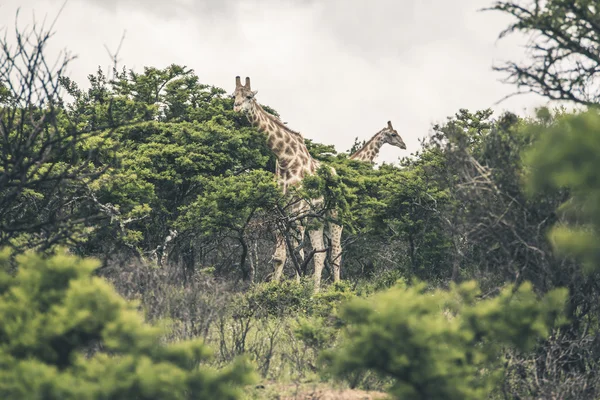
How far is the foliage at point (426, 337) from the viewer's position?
17.9 ft

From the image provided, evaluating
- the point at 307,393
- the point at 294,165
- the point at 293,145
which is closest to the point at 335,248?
the point at 294,165

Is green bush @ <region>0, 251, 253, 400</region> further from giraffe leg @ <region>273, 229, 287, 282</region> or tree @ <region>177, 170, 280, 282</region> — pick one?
giraffe leg @ <region>273, 229, 287, 282</region>

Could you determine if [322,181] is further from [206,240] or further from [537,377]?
[537,377]

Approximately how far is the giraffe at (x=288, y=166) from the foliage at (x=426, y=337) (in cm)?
999

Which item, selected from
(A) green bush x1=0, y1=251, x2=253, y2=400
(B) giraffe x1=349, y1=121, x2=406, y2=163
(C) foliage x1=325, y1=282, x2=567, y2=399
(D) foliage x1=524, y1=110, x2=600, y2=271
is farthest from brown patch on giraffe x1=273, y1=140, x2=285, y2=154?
(D) foliage x1=524, y1=110, x2=600, y2=271

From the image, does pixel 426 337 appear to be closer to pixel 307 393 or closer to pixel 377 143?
pixel 307 393

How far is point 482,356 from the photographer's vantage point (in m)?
6.14

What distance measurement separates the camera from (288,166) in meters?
17.5

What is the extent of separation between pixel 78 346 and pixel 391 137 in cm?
1737

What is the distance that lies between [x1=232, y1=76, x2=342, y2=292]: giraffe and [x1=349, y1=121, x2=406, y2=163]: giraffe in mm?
3367

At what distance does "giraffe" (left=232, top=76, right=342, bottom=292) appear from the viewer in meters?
16.4

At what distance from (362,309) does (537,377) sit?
283 cm

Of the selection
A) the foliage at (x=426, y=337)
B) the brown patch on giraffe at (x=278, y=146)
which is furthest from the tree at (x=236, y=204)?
the foliage at (x=426, y=337)

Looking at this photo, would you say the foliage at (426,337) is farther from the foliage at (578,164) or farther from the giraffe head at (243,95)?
the giraffe head at (243,95)
